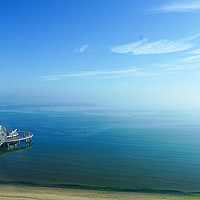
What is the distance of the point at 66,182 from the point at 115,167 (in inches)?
589

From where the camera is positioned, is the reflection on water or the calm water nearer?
the calm water

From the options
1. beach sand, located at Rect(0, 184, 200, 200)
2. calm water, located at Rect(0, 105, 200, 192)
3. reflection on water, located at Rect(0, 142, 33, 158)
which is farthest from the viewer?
reflection on water, located at Rect(0, 142, 33, 158)

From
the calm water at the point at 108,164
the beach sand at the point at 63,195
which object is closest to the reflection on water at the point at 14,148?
the calm water at the point at 108,164

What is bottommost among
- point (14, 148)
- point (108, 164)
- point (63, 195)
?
point (108, 164)

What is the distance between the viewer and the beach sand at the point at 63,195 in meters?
32.3

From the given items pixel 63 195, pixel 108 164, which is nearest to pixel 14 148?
pixel 108 164

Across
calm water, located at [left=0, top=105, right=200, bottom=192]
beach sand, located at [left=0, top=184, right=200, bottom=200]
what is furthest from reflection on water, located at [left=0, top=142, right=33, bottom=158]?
beach sand, located at [left=0, top=184, right=200, bottom=200]

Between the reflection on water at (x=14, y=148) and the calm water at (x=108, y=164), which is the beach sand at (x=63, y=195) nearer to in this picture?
the calm water at (x=108, y=164)

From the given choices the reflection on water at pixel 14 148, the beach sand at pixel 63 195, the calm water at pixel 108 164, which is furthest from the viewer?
the reflection on water at pixel 14 148

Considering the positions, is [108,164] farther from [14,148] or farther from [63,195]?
[14,148]

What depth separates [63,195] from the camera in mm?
33906

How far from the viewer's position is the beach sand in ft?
106

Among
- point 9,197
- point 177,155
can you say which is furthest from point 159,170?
point 9,197

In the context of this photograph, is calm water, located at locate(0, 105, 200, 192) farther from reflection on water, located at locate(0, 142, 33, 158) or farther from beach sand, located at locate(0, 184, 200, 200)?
beach sand, located at locate(0, 184, 200, 200)
